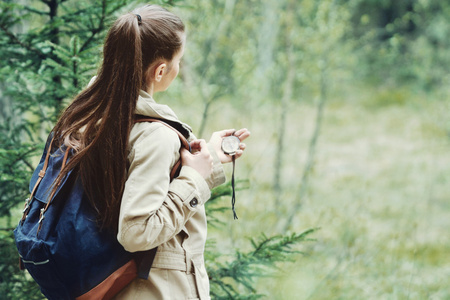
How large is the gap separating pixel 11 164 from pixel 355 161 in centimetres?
1074

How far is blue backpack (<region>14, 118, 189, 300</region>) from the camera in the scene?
1.33m

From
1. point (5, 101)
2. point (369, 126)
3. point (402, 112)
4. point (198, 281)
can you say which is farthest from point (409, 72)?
point (198, 281)

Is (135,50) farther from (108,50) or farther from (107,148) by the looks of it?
(107,148)

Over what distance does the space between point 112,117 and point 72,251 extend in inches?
15.7

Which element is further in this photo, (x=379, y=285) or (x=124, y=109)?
(x=379, y=285)

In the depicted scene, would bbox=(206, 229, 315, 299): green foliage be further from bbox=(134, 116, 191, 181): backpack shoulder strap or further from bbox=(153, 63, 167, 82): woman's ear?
bbox=(153, 63, 167, 82): woman's ear

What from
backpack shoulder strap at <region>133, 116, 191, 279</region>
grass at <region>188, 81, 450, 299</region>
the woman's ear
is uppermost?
the woman's ear

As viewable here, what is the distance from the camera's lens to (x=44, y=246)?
1326 millimetres

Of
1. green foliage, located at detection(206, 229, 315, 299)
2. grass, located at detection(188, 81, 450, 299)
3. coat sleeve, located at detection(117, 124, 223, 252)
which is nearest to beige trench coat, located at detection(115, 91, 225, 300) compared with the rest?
coat sleeve, located at detection(117, 124, 223, 252)

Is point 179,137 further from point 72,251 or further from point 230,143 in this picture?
point 72,251

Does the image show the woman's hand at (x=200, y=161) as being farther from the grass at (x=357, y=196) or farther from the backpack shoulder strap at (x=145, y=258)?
the grass at (x=357, y=196)

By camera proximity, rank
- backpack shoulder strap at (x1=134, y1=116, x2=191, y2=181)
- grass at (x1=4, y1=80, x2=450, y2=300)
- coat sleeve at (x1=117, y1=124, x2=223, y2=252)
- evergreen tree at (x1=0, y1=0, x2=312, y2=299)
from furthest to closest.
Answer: grass at (x1=4, y1=80, x2=450, y2=300) < evergreen tree at (x1=0, y1=0, x2=312, y2=299) < backpack shoulder strap at (x1=134, y1=116, x2=191, y2=181) < coat sleeve at (x1=117, y1=124, x2=223, y2=252)

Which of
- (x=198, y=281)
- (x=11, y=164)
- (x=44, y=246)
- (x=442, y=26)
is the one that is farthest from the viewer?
(x=442, y=26)

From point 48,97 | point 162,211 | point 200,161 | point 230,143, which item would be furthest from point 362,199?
point 162,211
